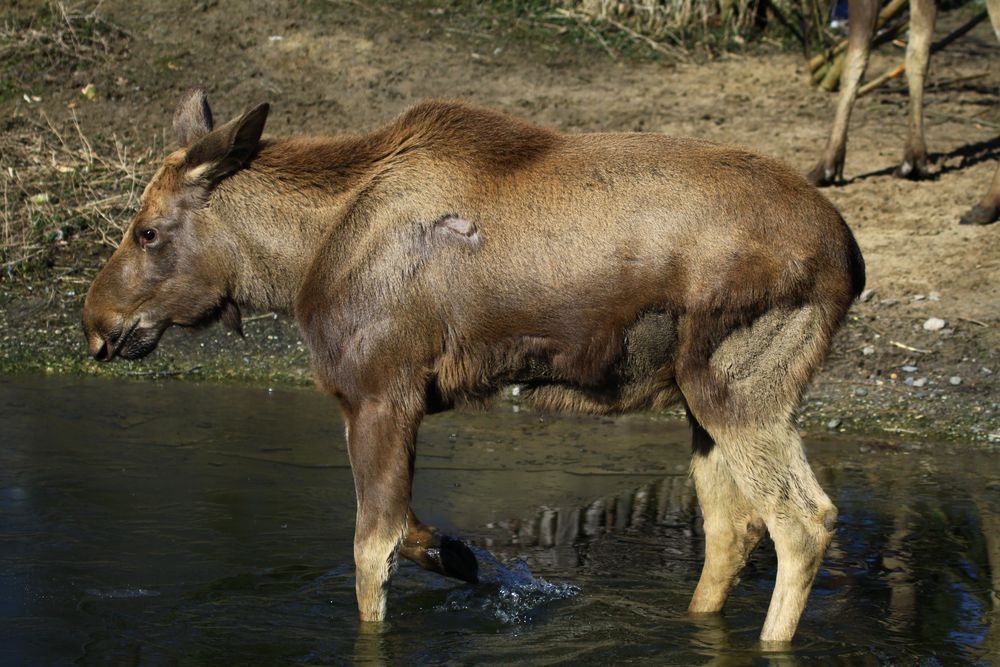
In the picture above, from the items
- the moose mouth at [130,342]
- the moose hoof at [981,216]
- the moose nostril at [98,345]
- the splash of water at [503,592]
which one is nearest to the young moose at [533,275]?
the moose mouth at [130,342]

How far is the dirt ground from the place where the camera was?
9352 millimetres

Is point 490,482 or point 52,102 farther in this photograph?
point 52,102

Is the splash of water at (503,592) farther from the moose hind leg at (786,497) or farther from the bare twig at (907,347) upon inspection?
the bare twig at (907,347)

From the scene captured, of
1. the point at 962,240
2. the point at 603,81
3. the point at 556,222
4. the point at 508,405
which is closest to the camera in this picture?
the point at 556,222

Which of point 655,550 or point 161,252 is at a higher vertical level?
point 161,252

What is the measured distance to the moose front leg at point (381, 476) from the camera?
5539 millimetres

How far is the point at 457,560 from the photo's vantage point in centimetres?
623

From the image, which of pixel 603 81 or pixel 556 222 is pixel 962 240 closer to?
pixel 603 81

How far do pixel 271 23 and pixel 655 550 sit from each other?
8.63 metres

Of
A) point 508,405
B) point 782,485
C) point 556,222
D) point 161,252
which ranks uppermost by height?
point 556,222

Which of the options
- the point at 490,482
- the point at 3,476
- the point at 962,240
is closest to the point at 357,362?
the point at 490,482

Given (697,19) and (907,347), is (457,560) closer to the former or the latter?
(907,347)

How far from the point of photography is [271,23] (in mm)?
13797

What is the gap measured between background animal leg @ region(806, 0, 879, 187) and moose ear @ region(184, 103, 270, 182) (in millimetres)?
6346
